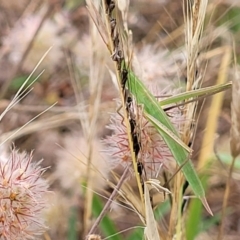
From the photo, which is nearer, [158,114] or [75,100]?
[158,114]

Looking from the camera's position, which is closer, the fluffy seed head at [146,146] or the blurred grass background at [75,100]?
the fluffy seed head at [146,146]

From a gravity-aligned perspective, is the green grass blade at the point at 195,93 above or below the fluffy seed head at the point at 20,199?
above

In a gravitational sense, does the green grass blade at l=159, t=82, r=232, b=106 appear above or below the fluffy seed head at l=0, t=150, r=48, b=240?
above

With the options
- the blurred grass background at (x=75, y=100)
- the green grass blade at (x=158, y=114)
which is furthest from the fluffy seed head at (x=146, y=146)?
the blurred grass background at (x=75, y=100)

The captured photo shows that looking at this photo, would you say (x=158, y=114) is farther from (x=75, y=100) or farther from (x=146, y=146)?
(x=75, y=100)

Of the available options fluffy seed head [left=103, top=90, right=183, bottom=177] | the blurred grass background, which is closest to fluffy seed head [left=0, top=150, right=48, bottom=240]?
fluffy seed head [left=103, top=90, right=183, bottom=177]

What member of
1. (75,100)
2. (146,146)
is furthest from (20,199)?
(75,100)

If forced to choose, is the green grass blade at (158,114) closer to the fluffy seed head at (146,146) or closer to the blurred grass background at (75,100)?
the fluffy seed head at (146,146)

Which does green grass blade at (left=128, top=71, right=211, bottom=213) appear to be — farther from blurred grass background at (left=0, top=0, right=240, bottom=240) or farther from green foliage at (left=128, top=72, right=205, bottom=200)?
blurred grass background at (left=0, top=0, right=240, bottom=240)

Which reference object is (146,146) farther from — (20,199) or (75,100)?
(75,100)

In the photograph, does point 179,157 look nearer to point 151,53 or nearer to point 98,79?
point 98,79

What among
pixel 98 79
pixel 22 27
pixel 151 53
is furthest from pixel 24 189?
pixel 22 27
